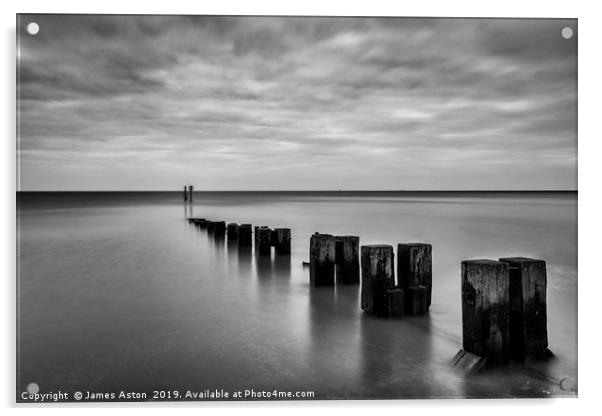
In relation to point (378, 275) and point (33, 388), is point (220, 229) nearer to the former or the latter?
point (378, 275)

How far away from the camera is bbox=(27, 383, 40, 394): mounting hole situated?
12.1ft

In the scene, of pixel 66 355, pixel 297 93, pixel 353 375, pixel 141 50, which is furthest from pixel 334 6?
pixel 66 355

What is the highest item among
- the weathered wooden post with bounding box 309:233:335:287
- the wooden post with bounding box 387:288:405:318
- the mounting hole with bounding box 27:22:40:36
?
the mounting hole with bounding box 27:22:40:36

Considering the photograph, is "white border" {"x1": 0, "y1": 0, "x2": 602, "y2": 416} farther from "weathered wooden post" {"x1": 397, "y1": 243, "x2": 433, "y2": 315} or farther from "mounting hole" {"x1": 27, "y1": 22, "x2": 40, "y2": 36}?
"weathered wooden post" {"x1": 397, "y1": 243, "x2": 433, "y2": 315}

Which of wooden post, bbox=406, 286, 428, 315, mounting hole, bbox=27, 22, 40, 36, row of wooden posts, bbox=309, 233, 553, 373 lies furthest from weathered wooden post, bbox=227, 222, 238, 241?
row of wooden posts, bbox=309, 233, 553, 373

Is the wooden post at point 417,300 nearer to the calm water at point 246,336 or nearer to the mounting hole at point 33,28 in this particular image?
the calm water at point 246,336

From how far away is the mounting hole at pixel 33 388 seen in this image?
370cm

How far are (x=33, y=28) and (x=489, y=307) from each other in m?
4.45

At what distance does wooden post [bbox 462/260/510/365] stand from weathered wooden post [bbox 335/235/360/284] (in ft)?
8.72

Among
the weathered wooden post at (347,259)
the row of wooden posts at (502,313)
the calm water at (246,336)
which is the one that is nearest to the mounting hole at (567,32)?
the calm water at (246,336)

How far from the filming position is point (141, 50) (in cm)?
483

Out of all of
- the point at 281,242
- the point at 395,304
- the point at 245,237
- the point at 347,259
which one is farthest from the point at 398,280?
the point at 245,237
